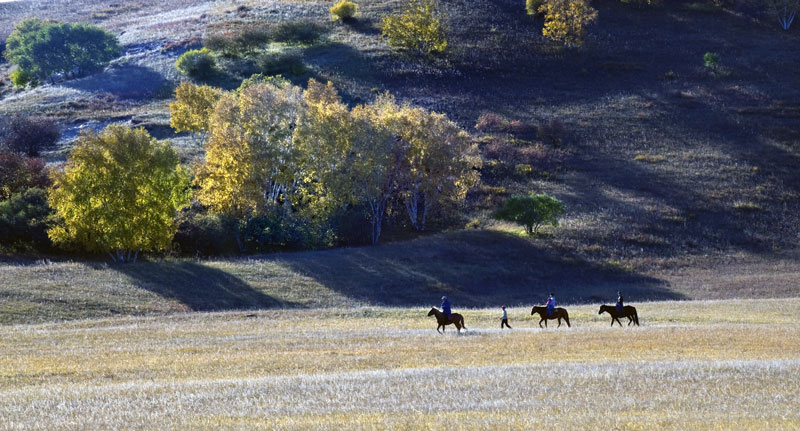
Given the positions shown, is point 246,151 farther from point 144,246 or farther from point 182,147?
point 182,147

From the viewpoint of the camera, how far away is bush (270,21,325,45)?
134 m

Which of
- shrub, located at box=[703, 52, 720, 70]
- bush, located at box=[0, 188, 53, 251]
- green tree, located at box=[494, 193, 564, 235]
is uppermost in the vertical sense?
shrub, located at box=[703, 52, 720, 70]

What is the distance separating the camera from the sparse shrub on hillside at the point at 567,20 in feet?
417

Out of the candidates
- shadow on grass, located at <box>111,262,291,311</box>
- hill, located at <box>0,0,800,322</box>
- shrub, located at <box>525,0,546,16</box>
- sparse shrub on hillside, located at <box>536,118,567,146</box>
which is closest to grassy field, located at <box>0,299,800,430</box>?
shadow on grass, located at <box>111,262,291,311</box>

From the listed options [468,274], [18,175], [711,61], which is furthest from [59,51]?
[711,61]

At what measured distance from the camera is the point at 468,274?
62.6 m

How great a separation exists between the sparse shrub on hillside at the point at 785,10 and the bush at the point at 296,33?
7565 centimetres

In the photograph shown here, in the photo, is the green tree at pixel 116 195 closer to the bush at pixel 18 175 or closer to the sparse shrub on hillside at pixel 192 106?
the bush at pixel 18 175

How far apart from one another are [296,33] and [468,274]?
3227 inches

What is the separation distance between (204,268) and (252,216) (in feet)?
39.2

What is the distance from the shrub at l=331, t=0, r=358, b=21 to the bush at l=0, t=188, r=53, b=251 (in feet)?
285

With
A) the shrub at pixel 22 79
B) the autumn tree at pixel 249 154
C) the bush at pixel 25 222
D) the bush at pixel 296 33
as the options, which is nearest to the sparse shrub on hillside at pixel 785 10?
the bush at pixel 296 33

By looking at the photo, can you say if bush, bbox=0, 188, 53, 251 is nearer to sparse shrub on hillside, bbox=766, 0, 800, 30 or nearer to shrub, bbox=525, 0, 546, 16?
shrub, bbox=525, 0, 546, 16

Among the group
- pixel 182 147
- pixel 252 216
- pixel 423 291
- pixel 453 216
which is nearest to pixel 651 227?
pixel 453 216
